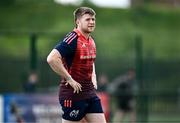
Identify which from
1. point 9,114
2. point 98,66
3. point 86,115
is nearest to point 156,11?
point 98,66

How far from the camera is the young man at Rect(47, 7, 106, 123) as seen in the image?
41.7 ft

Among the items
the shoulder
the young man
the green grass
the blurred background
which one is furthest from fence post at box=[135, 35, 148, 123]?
the green grass

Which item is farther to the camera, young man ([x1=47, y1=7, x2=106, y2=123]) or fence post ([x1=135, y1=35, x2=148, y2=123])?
fence post ([x1=135, y1=35, x2=148, y2=123])

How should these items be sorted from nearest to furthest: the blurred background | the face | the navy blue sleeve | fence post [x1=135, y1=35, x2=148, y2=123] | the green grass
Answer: the navy blue sleeve
the face
the blurred background
fence post [x1=135, y1=35, x2=148, y2=123]
the green grass

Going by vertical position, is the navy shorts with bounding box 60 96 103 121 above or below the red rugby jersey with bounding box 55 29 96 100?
below

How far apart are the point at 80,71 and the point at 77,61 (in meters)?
0.15

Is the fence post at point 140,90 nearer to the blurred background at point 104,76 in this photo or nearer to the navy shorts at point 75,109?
the blurred background at point 104,76

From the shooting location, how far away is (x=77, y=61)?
1273 centimetres

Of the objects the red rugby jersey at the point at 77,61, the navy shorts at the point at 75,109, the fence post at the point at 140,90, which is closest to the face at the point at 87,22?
the red rugby jersey at the point at 77,61

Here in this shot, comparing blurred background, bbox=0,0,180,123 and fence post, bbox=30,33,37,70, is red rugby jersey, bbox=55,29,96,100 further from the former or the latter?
fence post, bbox=30,33,37,70

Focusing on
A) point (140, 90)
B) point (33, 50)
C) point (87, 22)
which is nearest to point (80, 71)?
point (87, 22)

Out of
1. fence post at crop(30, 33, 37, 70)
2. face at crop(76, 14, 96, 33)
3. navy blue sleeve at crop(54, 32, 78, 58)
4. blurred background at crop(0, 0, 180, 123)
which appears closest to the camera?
navy blue sleeve at crop(54, 32, 78, 58)

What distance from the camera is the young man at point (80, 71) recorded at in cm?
1270

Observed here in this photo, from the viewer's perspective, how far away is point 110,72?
1061 inches
